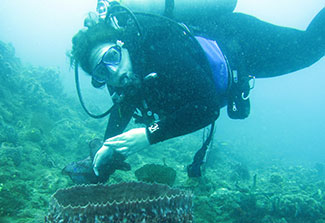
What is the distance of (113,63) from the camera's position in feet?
9.26

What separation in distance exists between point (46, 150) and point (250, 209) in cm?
657

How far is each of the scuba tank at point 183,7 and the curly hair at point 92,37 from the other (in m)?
0.49

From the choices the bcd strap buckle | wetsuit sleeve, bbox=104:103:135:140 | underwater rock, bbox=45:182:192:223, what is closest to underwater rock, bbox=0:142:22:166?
wetsuit sleeve, bbox=104:103:135:140

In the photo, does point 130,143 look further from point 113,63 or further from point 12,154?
point 12,154

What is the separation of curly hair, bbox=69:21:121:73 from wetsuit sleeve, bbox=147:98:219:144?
61.7 inches

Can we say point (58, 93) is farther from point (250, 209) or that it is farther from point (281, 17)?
point (281, 17)

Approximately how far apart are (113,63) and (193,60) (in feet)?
3.66

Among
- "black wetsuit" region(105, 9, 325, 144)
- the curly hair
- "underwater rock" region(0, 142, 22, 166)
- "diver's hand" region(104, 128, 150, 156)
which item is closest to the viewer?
"diver's hand" region(104, 128, 150, 156)

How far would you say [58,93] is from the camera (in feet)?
49.3

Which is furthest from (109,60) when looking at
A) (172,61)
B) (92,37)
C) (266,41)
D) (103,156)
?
(266,41)

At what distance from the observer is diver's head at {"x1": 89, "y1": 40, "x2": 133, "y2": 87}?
2.80m

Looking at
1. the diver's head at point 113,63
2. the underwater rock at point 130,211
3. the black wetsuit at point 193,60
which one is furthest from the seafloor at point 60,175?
the diver's head at point 113,63

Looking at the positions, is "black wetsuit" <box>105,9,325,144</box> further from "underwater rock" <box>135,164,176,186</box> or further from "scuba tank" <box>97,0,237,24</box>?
"underwater rock" <box>135,164,176,186</box>

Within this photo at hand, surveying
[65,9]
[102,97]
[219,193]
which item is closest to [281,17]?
[102,97]
